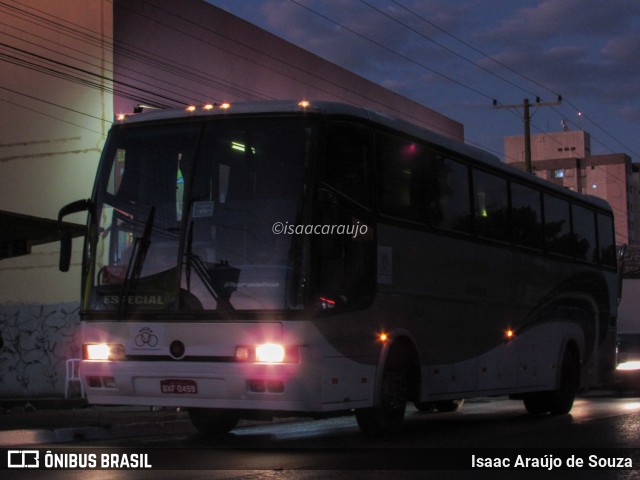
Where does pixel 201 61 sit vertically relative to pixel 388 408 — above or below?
above

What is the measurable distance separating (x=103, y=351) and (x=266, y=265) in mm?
2163

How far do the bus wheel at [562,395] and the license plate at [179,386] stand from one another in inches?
335

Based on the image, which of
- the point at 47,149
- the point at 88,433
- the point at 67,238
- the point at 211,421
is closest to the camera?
the point at 67,238

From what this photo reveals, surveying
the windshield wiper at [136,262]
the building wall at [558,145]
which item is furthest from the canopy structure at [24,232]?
the building wall at [558,145]

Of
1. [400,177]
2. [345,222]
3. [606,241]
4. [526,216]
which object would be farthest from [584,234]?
[345,222]

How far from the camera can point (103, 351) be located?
460 inches

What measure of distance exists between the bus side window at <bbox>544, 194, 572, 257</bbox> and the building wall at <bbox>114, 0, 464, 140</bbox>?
12.0 m

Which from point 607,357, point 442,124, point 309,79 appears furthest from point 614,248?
point 442,124

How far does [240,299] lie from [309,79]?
23.9m

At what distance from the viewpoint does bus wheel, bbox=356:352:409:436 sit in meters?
12.2

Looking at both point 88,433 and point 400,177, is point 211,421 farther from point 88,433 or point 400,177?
point 400,177

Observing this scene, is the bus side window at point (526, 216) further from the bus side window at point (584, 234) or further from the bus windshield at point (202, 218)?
the bus windshield at point (202, 218)

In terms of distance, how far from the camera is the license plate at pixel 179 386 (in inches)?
440

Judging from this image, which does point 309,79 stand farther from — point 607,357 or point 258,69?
point 607,357
